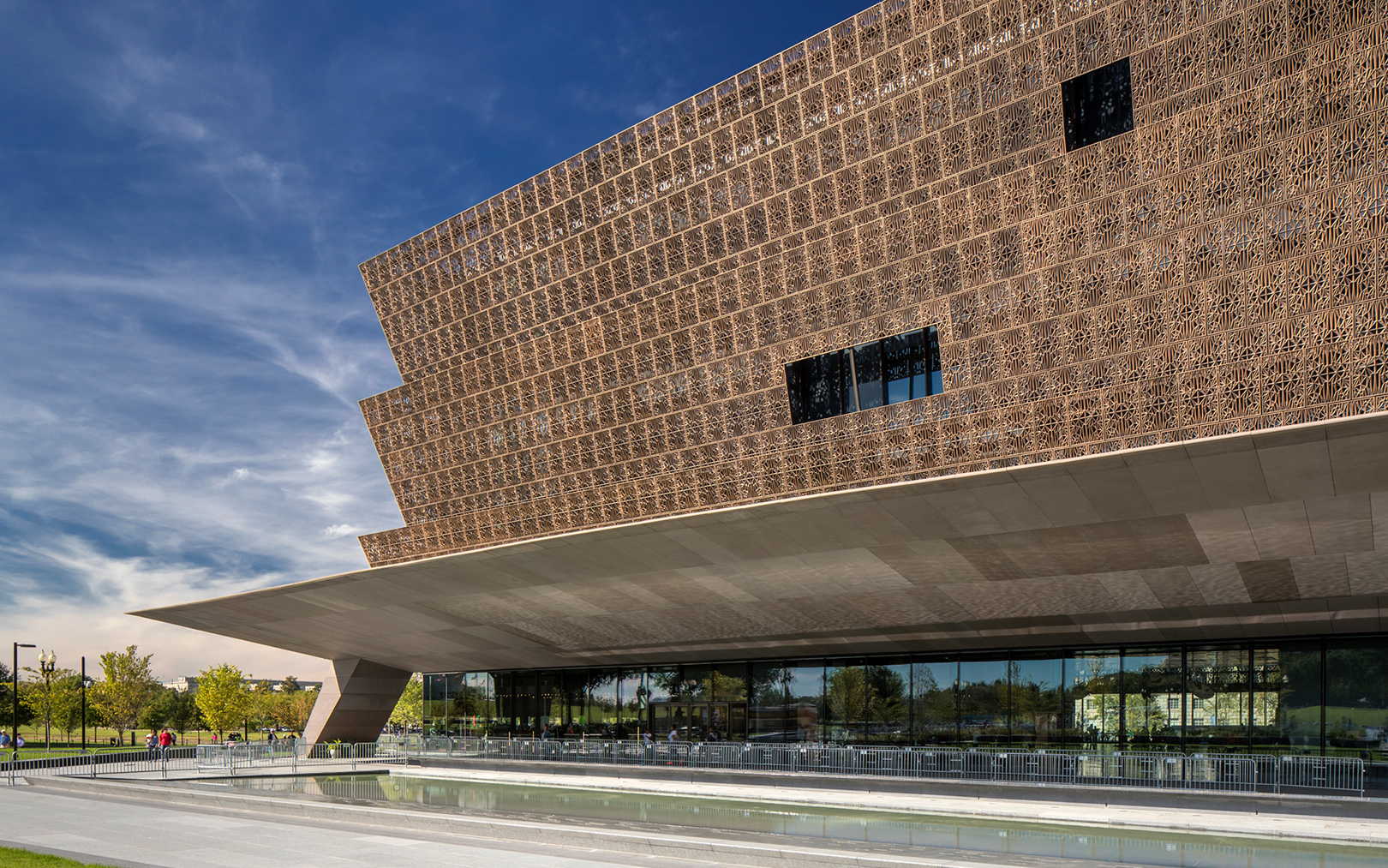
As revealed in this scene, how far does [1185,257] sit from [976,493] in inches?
208

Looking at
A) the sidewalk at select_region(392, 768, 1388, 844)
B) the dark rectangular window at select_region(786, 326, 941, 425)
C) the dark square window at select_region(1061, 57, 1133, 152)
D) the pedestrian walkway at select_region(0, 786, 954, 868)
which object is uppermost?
the dark square window at select_region(1061, 57, 1133, 152)

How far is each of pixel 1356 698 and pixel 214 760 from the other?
31.5m

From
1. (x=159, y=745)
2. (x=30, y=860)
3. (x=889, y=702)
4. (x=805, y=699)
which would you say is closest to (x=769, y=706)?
(x=805, y=699)

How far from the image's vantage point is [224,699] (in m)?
56.9

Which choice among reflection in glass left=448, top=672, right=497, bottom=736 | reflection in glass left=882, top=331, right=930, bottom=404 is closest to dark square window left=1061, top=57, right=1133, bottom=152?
reflection in glass left=882, top=331, right=930, bottom=404

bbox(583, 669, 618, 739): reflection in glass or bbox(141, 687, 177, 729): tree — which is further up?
bbox(583, 669, 618, 739): reflection in glass

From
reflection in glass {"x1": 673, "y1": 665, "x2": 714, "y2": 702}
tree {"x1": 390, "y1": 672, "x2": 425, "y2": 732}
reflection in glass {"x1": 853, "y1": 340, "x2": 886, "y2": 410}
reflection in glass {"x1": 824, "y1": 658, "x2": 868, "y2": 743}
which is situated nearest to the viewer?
reflection in glass {"x1": 853, "y1": 340, "x2": 886, "y2": 410}

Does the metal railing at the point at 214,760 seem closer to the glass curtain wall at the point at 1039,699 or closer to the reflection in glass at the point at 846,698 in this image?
the glass curtain wall at the point at 1039,699

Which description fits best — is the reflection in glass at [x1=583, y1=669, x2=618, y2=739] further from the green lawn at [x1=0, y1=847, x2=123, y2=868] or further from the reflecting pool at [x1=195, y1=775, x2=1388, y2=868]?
the green lawn at [x1=0, y1=847, x2=123, y2=868]

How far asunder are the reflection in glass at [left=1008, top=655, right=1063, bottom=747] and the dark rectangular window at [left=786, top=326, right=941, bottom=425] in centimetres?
967

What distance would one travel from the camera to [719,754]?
1021 inches

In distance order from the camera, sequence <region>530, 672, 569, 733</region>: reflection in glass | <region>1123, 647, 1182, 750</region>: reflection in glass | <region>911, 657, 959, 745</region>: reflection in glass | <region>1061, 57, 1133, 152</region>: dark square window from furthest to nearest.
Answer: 1. <region>530, 672, 569, 733</region>: reflection in glass
2. <region>911, 657, 959, 745</region>: reflection in glass
3. <region>1123, 647, 1182, 750</region>: reflection in glass
4. <region>1061, 57, 1133, 152</region>: dark square window

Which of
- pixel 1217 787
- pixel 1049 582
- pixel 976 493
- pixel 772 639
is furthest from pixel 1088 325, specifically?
pixel 772 639

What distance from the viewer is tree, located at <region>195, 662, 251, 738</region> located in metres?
Answer: 56.8
